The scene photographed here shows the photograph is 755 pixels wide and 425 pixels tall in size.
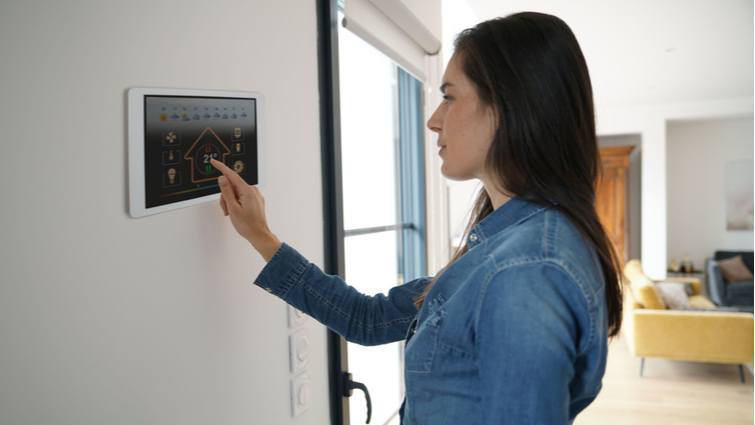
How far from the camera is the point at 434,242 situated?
253cm

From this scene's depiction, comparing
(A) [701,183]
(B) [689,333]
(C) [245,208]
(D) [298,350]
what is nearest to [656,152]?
(A) [701,183]

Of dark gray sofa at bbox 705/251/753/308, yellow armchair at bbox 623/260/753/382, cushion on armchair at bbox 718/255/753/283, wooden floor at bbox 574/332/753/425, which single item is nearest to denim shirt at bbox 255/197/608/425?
wooden floor at bbox 574/332/753/425

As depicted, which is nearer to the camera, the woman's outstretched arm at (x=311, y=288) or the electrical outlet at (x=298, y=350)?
the woman's outstretched arm at (x=311, y=288)

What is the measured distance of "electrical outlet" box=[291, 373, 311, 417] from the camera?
3.92ft

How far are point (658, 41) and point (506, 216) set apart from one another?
175 inches

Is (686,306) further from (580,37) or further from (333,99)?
(333,99)

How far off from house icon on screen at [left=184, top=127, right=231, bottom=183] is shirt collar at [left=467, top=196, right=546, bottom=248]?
0.44 m

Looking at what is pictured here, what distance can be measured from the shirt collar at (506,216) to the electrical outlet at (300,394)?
583mm

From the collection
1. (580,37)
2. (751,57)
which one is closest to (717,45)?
(751,57)

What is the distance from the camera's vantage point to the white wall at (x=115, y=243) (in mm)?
585

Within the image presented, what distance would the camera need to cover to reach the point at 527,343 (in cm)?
61

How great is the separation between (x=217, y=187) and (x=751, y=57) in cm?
590

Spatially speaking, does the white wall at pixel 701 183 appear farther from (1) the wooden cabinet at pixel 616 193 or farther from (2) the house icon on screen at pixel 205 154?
(2) the house icon on screen at pixel 205 154

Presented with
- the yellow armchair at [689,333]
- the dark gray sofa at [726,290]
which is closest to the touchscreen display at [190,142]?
the yellow armchair at [689,333]
